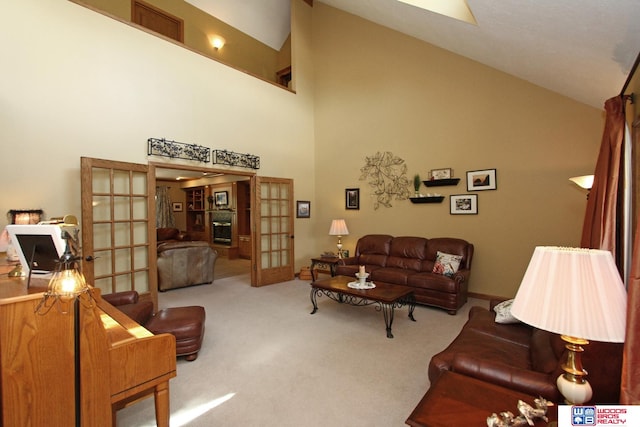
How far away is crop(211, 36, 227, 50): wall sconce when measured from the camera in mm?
6512

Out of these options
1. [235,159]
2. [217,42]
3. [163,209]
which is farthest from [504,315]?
[163,209]

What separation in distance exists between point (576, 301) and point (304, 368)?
2206 millimetres

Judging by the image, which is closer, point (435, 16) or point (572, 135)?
point (435, 16)

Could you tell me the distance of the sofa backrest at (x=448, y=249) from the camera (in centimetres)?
454

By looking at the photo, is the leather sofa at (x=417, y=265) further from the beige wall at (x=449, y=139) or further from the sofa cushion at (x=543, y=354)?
the sofa cushion at (x=543, y=354)

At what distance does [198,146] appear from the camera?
4898mm

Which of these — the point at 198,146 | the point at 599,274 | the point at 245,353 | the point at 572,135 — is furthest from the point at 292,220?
the point at 599,274

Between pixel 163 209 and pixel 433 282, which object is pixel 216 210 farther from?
pixel 433 282

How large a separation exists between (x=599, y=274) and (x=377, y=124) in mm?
5170

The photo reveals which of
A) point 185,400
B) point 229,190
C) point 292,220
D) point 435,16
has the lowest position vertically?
point 185,400

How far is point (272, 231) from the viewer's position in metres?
6.01

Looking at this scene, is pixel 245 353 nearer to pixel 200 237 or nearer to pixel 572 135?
pixel 572 135

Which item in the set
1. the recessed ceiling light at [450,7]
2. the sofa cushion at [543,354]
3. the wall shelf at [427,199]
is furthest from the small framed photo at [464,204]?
the sofa cushion at [543,354]

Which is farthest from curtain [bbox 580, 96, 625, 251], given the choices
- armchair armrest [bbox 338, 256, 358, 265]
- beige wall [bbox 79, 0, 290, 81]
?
beige wall [bbox 79, 0, 290, 81]
